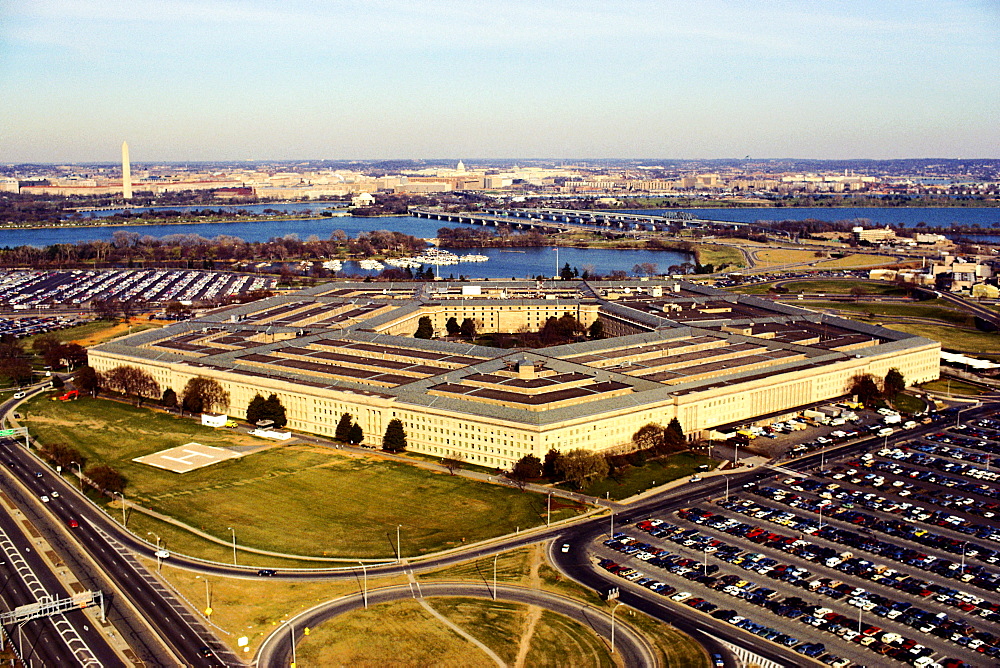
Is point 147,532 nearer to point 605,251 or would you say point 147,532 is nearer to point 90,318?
point 90,318

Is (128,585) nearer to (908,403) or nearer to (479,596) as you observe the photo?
(479,596)

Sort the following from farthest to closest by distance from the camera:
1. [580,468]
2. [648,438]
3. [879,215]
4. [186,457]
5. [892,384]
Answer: [879,215], [892,384], [648,438], [186,457], [580,468]

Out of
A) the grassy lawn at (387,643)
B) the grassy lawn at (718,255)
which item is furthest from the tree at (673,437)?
the grassy lawn at (718,255)

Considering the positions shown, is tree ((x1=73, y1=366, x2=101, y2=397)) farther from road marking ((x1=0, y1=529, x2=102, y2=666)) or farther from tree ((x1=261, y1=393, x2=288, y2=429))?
road marking ((x1=0, y1=529, x2=102, y2=666))

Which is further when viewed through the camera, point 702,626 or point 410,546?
point 410,546

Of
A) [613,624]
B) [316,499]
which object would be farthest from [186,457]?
[613,624]

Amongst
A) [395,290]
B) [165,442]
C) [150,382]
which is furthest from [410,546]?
[395,290]
